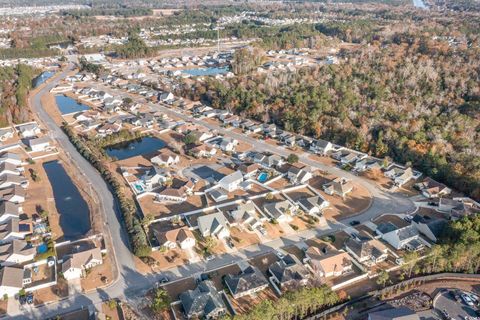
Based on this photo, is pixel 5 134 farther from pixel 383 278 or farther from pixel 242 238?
pixel 383 278

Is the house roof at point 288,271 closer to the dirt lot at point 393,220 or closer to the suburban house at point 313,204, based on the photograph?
the suburban house at point 313,204

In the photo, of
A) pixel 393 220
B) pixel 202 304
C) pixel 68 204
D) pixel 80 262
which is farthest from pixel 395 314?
pixel 68 204

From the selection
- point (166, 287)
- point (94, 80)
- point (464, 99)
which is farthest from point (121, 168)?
point (464, 99)

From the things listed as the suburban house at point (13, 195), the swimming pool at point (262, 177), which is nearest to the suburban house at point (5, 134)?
the suburban house at point (13, 195)

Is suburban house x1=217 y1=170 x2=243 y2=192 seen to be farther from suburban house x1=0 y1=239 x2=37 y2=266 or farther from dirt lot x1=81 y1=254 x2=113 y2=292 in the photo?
suburban house x1=0 y1=239 x2=37 y2=266

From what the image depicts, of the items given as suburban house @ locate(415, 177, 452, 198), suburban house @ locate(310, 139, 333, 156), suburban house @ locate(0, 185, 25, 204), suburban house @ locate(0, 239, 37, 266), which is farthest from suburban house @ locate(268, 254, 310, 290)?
suburban house @ locate(0, 185, 25, 204)

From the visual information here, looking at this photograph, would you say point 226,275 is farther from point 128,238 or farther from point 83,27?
point 83,27
